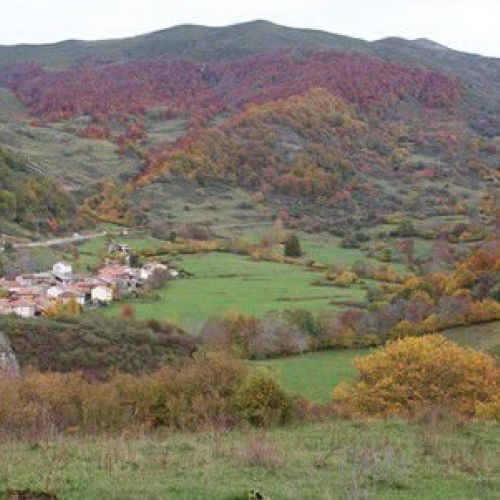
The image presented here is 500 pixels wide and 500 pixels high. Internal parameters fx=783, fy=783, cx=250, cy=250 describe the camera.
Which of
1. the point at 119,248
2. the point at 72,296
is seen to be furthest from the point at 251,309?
the point at 119,248

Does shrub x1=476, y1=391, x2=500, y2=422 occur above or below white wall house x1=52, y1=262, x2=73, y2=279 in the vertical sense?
above

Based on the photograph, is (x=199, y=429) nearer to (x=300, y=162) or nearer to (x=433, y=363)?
(x=433, y=363)

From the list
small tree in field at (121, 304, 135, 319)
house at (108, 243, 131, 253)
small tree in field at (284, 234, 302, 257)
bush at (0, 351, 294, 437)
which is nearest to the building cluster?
small tree in field at (121, 304, 135, 319)

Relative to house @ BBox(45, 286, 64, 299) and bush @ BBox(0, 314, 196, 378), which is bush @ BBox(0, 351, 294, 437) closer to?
bush @ BBox(0, 314, 196, 378)

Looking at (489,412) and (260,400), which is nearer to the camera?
(260,400)

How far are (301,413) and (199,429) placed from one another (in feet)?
14.5

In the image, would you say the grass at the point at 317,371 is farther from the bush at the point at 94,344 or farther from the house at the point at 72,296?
the house at the point at 72,296

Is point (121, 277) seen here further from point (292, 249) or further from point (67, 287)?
point (292, 249)

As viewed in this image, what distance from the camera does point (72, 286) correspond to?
7412 cm

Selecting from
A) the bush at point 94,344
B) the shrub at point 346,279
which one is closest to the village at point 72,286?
the bush at point 94,344

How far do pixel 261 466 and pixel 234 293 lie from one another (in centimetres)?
6036

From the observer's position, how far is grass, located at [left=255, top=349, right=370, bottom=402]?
43469 millimetres

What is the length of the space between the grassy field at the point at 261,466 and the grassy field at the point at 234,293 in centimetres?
4559

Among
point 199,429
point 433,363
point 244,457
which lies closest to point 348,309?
point 433,363
